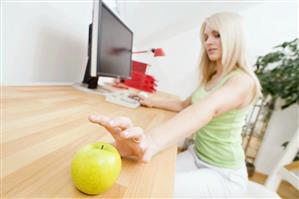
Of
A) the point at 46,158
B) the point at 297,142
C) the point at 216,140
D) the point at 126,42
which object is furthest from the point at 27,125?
the point at 297,142

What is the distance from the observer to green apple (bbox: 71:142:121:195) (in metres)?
0.31

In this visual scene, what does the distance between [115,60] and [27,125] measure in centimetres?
88

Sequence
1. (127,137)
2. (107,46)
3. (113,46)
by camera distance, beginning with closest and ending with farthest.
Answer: (127,137) < (107,46) < (113,46)

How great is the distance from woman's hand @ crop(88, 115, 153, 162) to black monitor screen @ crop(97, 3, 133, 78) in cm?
68

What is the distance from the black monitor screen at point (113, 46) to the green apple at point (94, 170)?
79 cm

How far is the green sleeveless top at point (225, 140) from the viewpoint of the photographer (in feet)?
2.98

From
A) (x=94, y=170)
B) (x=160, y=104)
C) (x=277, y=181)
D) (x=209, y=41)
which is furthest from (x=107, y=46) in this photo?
(x=277, y=181)

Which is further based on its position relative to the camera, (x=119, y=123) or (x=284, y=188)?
(x=284, y=188)

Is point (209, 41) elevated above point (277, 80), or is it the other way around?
point (209, 41)

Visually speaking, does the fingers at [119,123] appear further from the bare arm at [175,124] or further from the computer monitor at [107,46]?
the computer monitor at [107,46]

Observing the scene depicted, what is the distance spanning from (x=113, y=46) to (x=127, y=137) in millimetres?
944

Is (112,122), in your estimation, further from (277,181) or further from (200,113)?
(277,181)

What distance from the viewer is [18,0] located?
836 millimetres

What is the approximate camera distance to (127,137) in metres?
0.41
